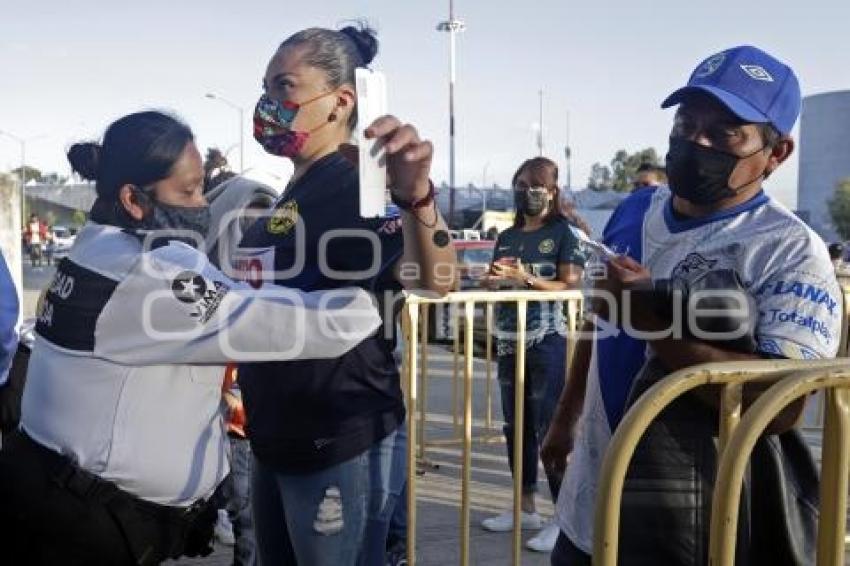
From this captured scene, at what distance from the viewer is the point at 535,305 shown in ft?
15.7

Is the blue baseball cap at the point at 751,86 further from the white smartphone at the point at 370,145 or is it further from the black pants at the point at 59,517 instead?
the black pants at the point at 59,517

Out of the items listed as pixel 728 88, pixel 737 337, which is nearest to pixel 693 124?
pixel 728 88

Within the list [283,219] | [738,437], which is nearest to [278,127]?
[283,219]

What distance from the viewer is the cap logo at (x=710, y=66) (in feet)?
7.41

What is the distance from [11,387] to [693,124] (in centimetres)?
281

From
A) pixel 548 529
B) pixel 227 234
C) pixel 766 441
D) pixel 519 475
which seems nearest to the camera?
pixel 766 441

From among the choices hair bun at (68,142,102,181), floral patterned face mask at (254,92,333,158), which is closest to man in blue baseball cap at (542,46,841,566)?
floral patterned face mask at (254,92,333,158)

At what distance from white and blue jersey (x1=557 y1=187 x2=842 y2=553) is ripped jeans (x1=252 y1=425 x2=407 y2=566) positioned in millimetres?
527

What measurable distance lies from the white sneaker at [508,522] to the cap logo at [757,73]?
3156mm

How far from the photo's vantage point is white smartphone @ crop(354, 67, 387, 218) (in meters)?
1.72

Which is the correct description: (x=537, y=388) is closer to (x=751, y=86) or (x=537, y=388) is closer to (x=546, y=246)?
(x=546, y=246)

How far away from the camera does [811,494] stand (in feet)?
6.53

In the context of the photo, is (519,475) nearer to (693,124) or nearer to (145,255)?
(693,124)

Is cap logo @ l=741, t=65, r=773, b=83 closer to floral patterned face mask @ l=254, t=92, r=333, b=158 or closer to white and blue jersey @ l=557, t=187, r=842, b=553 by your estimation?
white and blue jersey @ l=557, t=187, r=842, b=553
